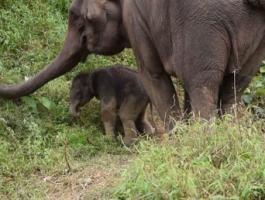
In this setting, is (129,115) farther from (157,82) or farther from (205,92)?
(205,92)

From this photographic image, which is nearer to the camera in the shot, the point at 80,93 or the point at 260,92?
the point at 80,93

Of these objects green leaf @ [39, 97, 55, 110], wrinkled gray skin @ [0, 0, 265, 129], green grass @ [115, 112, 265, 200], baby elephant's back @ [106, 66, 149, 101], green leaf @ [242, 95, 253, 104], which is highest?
wrinkled gray skin @ [0, 0, 265, 129]

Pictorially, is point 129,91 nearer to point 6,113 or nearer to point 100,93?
point 100,93

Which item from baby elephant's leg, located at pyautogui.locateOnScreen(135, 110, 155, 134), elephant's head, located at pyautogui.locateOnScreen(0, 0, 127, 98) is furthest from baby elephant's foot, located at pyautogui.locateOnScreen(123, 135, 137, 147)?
elephant's head, located at pyautogui.locateOnScreen(0, 0, 127, 98)

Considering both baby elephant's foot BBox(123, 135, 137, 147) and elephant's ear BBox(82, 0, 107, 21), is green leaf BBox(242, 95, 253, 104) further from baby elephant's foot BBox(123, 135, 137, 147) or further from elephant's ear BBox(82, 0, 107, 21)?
elephant's ear BBox(82, 0, 107, 21)

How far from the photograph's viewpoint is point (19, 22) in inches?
362

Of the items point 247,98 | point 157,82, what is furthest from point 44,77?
point 247,98

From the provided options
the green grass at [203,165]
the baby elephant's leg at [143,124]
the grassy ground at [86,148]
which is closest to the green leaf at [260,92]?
the grassy ground at [86,148]

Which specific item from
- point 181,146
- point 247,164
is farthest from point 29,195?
point 247,164

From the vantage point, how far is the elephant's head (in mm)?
7148

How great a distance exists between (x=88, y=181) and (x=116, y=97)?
1.78m

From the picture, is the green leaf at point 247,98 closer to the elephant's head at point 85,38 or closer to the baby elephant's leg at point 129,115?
the baby elephant's leg at point 129,115

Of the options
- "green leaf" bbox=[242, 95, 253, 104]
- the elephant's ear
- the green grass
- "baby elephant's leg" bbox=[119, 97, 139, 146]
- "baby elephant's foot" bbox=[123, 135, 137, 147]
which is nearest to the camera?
the green grass

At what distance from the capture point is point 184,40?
599 centimetres
